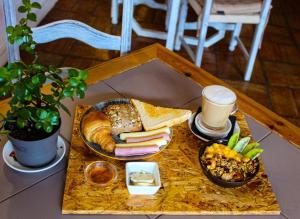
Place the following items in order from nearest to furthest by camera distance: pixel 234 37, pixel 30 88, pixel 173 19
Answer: pixel 30 88 → pixel 173 19 → pixel 234 37

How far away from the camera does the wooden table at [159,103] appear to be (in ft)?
2.53

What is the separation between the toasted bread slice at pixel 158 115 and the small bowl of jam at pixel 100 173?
0.48 feet

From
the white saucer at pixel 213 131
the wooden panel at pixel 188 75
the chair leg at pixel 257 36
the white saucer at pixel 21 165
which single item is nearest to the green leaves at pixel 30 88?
the white saucer at pixel 21 165

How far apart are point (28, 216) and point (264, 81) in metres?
1.98

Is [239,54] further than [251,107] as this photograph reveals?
Yes

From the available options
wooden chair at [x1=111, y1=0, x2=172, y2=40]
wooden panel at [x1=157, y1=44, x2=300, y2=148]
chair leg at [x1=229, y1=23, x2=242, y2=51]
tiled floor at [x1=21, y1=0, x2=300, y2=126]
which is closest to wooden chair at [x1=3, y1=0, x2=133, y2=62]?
wooden panel at [x1=157, y1=44, x2=300, y2=148]

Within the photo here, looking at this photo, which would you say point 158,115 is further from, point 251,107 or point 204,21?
point 204,21

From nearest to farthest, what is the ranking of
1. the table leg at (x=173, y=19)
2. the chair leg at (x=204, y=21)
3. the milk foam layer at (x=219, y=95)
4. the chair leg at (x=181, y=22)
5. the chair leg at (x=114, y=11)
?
the milk foam layer at (x=219, y=95)
the chair leg at (x=204, y=21)
the table leg at (x=173, y=19)
the chair leg at (x=181, y=22)
the chair leg at (x=114, y=11)

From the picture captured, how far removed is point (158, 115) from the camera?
97cm

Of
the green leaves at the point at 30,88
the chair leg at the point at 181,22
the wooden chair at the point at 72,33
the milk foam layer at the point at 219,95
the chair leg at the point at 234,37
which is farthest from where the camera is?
the chair leg at the point at 234,37

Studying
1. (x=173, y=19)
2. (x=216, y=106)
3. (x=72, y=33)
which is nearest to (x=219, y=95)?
(x=216, y=106)

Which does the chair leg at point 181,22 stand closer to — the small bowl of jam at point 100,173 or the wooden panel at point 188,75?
the wooden panel at point 188,75

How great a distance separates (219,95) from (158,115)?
0.16 m

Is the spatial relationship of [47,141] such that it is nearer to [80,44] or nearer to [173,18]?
[173,18]
